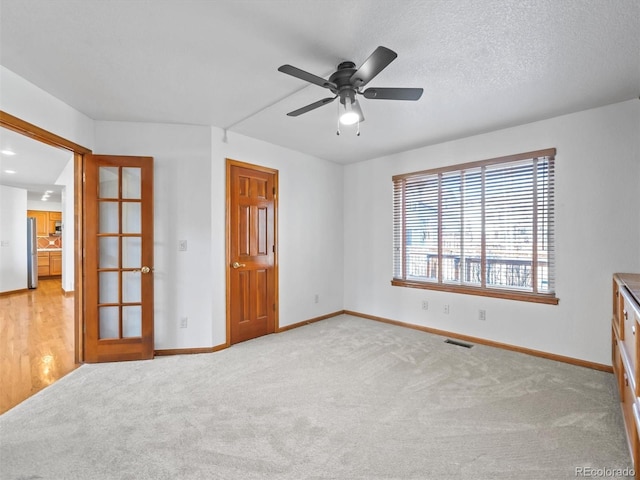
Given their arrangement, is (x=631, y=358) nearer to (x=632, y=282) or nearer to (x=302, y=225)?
Result: (x=632, y=282)

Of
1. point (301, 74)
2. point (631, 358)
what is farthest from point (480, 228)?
point (301, 74)

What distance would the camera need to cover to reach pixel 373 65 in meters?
1.82

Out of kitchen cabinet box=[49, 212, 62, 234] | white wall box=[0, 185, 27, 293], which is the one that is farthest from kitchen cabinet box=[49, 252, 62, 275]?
white wall box=[0, 185, 27, 293]

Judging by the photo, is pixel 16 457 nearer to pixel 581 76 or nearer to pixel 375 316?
pixel 375 316

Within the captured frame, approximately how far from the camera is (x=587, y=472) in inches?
67.3

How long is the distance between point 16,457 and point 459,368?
11.0 ft

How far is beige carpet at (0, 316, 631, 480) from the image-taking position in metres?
1.76

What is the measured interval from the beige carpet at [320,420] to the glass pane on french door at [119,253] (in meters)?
0.48

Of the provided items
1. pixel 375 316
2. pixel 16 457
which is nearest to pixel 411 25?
pixel 16 457

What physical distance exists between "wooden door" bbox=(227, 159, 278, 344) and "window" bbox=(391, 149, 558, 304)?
6.05 feet

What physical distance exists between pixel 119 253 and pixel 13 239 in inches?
246

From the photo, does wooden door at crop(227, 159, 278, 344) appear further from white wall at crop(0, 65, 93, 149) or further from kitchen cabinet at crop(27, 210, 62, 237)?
kitchen cabinet at crop(27, 210, 62, 237)

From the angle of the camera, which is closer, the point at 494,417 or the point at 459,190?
the point at 494,417

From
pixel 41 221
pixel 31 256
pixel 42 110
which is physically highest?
pixel 42 110
